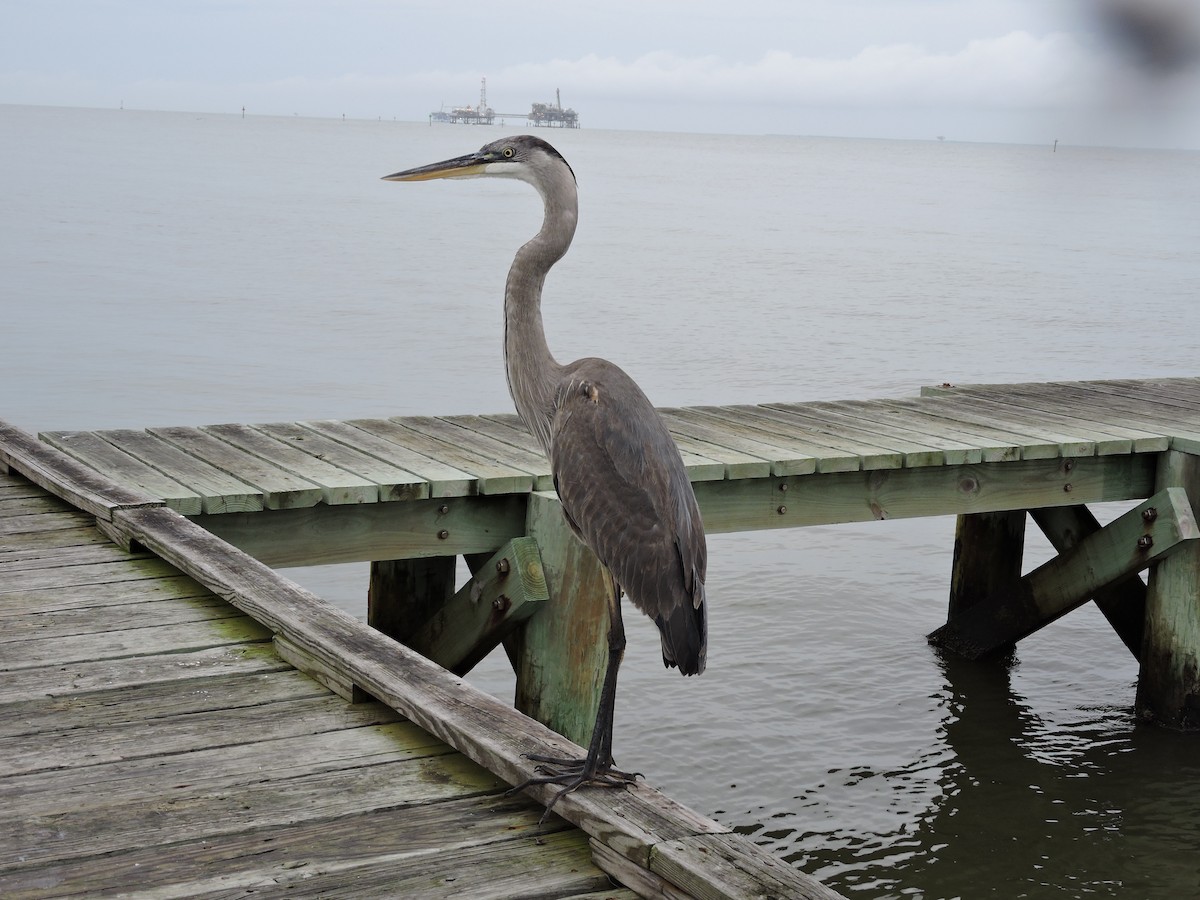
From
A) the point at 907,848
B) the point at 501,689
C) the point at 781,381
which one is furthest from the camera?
the point at 781,381

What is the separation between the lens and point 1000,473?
6.38m

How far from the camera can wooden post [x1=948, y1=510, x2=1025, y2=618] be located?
792cm

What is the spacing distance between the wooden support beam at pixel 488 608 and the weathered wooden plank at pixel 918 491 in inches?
34.9

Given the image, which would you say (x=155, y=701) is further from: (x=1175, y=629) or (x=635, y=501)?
(x=1175, y=629)

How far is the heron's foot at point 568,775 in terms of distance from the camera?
8.79 feet

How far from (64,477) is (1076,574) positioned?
4941 mm

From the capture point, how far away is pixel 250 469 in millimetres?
5336

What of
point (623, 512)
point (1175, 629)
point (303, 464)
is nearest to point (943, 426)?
point (1175, 629)

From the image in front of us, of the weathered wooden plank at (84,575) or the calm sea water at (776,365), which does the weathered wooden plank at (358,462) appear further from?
the calm sea water at (776,365)

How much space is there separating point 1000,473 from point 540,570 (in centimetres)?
250

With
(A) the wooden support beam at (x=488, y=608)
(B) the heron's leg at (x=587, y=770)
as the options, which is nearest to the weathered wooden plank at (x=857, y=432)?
(A) the wooden support beam at (x=488, y=608)

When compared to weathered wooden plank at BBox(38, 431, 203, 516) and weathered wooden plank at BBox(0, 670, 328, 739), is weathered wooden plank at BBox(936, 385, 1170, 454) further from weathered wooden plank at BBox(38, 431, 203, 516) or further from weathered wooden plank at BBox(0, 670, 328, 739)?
weathered wooden plank at BBox(0, 670, 328, 739)

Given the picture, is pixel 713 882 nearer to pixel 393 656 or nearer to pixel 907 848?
pixel 393 656

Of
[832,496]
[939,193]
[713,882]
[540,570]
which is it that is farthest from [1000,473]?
[939,193]
